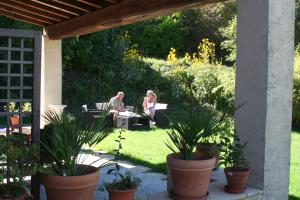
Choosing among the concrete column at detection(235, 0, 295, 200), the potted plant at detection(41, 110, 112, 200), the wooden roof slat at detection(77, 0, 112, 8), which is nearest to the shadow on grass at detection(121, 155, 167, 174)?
the concrete column at detection(235, 0, 295, 200)

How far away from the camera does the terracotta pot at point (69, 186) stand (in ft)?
10.6

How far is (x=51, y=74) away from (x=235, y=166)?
6372mm

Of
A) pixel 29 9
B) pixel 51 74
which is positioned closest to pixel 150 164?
pixel 29 9

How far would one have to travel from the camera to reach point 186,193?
154 inches

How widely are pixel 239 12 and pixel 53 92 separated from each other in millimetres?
6230

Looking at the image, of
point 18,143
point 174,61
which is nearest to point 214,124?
point 18,143

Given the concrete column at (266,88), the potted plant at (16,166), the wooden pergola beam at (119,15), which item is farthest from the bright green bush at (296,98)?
the potted plant at (16,166)

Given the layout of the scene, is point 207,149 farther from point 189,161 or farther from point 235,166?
point 189,161

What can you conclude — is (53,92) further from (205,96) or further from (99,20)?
(205,96)

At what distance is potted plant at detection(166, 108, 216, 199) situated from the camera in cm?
385

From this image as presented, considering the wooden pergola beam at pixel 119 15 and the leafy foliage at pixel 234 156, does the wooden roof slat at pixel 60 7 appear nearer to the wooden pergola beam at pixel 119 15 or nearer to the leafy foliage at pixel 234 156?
the wooden pergola beam at pixel 119 15

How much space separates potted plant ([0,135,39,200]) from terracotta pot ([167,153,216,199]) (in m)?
1.27

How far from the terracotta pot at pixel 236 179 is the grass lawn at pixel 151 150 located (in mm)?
1244

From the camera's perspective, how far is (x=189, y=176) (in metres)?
3.85
